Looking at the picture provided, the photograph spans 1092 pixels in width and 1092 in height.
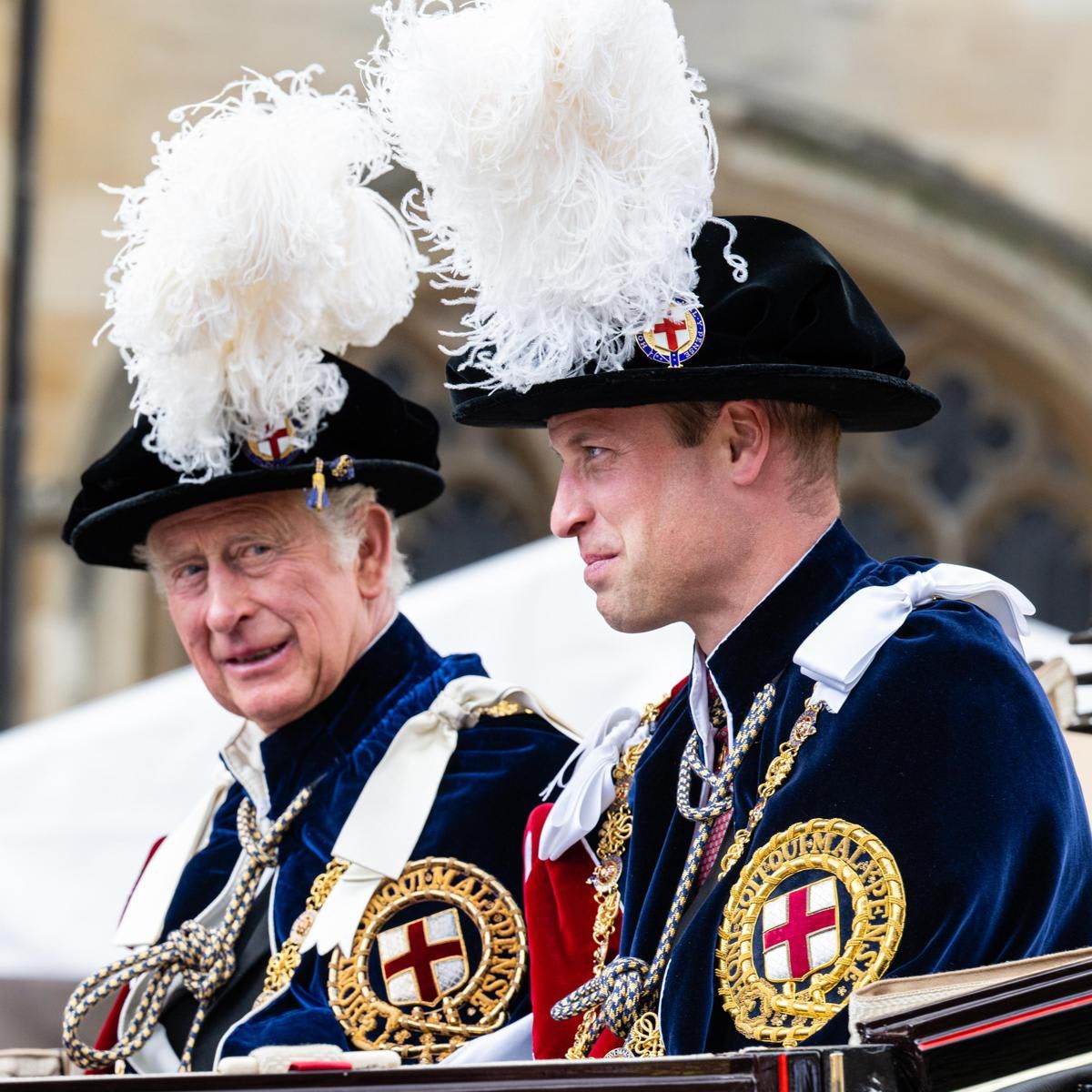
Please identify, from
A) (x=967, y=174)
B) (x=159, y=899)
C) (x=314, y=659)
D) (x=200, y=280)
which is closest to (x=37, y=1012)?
(x=159, y=899)

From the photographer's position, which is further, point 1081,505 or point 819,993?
point 1081,505

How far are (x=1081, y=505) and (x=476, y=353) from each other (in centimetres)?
666

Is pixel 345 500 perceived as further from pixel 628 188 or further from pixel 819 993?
pixel 819 993

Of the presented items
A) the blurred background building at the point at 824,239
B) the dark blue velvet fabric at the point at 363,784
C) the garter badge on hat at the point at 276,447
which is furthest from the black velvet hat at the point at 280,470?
the blurred background building at the point at 824,239

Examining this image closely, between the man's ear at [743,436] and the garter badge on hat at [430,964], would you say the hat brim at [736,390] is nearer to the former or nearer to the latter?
the man's ear at [743,436]

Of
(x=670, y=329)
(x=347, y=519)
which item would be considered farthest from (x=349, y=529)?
(x=670, y=329)

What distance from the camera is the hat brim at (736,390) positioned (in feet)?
8.59

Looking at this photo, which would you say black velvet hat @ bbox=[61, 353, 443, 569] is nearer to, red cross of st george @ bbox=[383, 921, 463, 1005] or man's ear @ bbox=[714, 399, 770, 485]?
red cross of st george @ bbox=[383, 921, 463, 1005]

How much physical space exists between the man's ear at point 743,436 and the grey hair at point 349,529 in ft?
4.11

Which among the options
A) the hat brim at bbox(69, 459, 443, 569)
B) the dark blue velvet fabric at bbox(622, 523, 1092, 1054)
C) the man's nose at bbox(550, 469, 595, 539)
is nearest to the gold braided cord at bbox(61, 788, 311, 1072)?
the hat brim at bbox(69, 459, 443, 569)

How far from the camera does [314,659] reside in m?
3.74

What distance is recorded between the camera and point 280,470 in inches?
146

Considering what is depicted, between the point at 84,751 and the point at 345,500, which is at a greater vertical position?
the point at 345,500

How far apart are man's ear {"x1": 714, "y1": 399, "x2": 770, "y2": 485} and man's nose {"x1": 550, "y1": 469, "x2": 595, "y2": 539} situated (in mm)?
196
